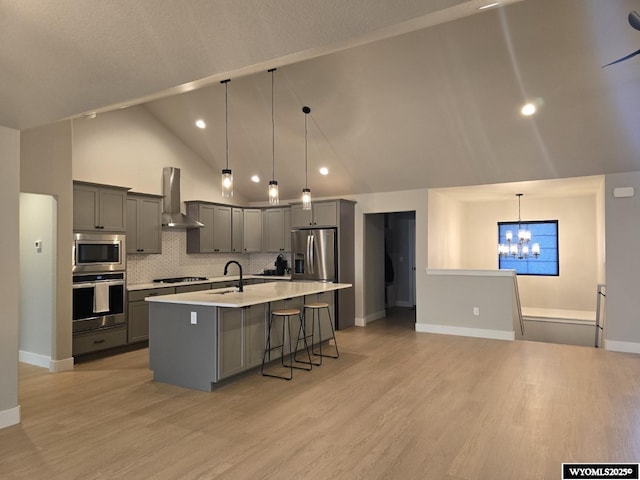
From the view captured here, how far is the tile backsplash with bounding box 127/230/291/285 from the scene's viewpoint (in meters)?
6.42

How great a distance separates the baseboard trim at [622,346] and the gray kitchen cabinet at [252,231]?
5.88 m

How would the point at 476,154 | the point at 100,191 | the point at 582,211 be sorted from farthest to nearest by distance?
the point at 582,211
the point at 476,154
the point at 100,191

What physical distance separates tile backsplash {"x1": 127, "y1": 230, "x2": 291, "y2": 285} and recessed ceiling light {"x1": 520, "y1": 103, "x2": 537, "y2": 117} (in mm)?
4908

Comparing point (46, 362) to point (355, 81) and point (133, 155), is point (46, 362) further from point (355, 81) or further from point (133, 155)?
point (355, 81)

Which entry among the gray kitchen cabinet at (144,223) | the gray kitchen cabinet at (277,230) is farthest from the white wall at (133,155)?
the gray kitchen cabinet at (277,230)

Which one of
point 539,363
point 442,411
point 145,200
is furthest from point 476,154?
point 145,200

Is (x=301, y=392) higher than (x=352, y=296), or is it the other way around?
(x=352, y=296)

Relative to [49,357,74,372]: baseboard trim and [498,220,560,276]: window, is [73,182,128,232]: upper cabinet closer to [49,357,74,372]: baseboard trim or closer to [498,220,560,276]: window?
[49,357,74,372]: baseboard trim

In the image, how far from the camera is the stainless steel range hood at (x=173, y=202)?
670cm

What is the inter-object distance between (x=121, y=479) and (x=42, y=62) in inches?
100

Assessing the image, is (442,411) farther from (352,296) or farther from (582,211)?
(582,211)

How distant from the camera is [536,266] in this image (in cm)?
879

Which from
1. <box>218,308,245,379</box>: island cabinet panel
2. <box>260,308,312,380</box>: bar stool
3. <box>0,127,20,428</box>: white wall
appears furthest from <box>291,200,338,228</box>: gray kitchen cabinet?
<box>0,127,20,428</box>: white wall

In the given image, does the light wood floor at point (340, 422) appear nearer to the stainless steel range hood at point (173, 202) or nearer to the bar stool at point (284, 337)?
the bar stool at point (284, 337)
